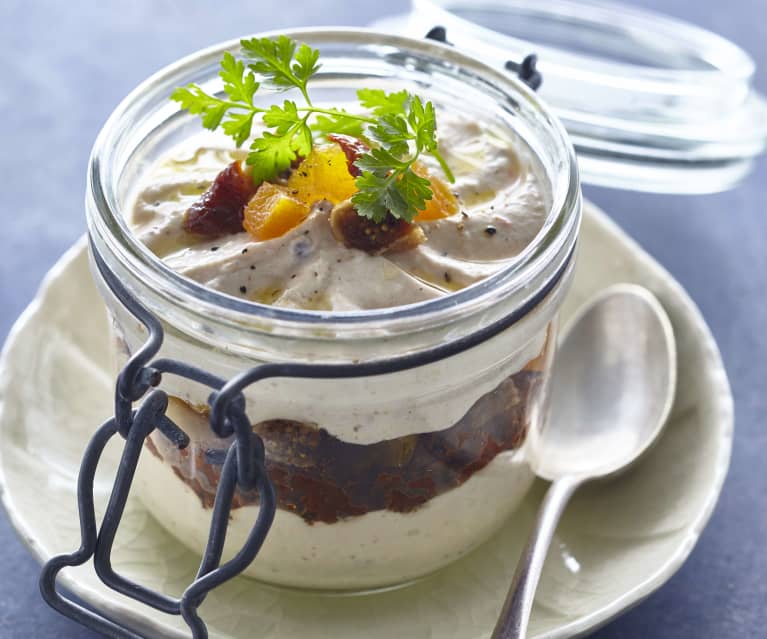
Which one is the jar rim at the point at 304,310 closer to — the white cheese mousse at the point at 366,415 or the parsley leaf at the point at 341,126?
the white cheese mousse at the point at 366,415

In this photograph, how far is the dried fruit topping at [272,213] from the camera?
1455mm

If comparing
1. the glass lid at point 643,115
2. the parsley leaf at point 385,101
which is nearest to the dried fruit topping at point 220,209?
the parsley leaf at point 385,101

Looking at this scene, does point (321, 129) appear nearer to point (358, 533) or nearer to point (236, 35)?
point (358, 533)

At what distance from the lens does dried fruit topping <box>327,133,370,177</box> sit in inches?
59.6

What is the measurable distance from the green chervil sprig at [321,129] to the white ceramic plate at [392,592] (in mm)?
524

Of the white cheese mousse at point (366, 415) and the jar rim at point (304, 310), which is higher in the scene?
the jar rim at point (304, 310)

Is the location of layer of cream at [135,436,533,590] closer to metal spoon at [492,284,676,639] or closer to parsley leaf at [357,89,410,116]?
metal spoon at [492,284,676,639]

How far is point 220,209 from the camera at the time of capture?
1491mm

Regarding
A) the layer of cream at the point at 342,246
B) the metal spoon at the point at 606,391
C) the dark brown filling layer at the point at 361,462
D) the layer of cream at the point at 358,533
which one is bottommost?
the metal spoon at the point at 606,391

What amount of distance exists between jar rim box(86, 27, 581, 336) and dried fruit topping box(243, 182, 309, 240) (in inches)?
6.0

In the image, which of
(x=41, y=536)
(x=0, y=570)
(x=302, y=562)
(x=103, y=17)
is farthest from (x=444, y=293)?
(x=103, y=17)

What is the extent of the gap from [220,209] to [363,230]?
21cm

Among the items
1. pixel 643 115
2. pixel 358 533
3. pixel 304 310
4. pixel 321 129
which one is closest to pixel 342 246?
pixel 304 310

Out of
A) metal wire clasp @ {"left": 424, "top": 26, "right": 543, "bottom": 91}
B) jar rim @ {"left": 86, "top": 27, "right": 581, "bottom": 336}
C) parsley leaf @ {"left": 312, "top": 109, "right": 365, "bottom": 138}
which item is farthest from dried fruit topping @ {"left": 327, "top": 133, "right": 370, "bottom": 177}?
metal wire clasp @ {"left": 424, "top": 26, "right": 543, "bottom": 91}
